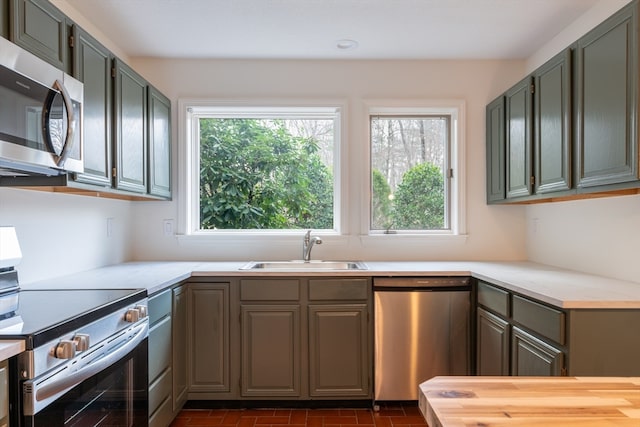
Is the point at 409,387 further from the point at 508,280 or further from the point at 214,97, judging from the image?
the point at 214,97

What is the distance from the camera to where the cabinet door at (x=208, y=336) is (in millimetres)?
2510

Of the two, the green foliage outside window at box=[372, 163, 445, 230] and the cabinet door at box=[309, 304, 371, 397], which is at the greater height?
the green foliage outside window at box=[372, 163, 445, 230]

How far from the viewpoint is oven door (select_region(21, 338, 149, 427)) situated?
1250 mm

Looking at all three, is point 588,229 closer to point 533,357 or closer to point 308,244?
point 533,357

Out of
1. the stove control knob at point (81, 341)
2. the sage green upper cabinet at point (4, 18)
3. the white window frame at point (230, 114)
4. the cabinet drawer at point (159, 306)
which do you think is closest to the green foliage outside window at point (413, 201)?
the white window frame at point (230, 114)

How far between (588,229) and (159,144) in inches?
112

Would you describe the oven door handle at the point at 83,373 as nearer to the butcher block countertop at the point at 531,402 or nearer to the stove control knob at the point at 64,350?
the stove control knob at the point at 64,350

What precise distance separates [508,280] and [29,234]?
98.1 inches

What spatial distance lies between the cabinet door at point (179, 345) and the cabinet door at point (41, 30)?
131 centimetres

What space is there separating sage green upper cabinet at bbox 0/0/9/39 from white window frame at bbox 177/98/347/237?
64.9 inches

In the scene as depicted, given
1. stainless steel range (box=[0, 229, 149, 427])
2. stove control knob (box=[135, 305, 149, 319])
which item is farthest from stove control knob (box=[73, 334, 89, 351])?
stove control knob (box=[135, 305, 149, 319])

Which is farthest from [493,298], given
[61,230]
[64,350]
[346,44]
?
[61,230]

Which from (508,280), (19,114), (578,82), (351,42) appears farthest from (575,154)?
(19,114)

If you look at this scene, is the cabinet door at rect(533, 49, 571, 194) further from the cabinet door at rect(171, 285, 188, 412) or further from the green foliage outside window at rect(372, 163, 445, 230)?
the cabinet door at rect(171, 285, 188, 412)
